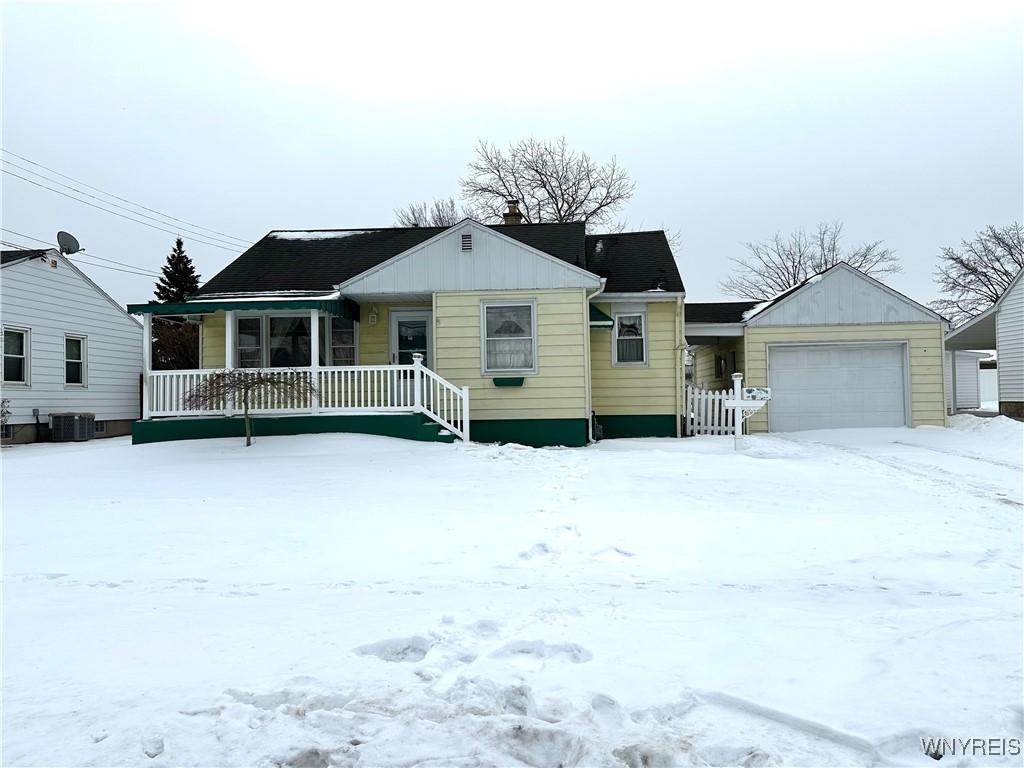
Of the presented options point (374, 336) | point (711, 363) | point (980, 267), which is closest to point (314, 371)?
point (374, 336)

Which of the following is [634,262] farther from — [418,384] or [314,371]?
[314,371]

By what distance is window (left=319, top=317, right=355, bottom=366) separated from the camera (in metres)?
14.7

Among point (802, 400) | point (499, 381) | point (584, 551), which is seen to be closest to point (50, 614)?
point (584, 551)

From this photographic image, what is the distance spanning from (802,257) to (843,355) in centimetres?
2936

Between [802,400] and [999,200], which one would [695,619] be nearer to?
[802,400]

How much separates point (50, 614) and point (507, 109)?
3296 cm

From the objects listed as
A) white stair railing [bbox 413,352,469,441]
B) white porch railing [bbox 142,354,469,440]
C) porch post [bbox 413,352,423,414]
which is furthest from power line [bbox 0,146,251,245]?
porch post [bbox 413,352,423,414]

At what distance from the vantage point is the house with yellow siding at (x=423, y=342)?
12.8 meters

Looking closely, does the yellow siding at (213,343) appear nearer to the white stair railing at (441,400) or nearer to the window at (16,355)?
the white stair railing at (441,400)

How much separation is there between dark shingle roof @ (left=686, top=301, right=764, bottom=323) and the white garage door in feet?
5.31

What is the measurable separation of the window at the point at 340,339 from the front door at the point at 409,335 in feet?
3.00

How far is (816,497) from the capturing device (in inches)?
301

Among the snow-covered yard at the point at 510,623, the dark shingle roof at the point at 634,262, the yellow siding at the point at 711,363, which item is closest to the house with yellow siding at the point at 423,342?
the dark shingle roof at the point at 634,262

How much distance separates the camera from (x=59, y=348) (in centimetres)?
1845
